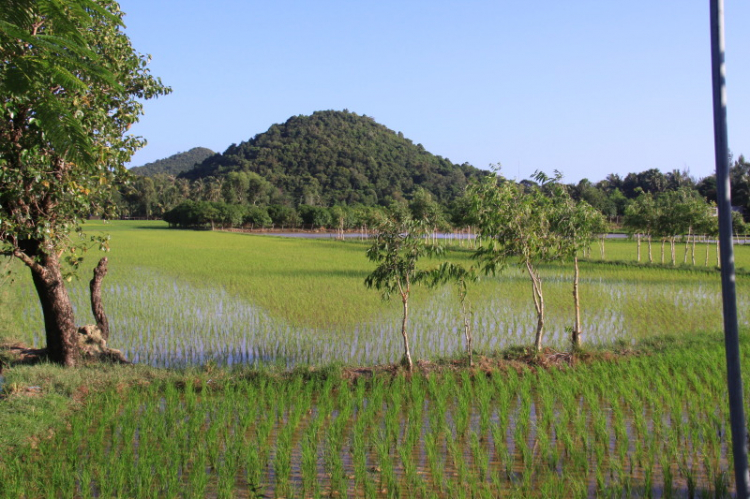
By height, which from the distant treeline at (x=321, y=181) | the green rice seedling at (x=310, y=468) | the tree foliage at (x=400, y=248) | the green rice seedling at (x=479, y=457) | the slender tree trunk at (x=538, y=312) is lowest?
the green rice seedling at (x=479, y=457)

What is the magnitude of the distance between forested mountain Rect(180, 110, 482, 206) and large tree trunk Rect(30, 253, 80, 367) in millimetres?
94387

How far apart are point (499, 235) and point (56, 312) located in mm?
7675

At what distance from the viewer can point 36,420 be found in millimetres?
6379

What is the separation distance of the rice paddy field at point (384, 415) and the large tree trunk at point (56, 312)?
800 millimetres

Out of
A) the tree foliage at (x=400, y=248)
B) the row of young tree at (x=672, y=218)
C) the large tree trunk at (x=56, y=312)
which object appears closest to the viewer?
the large tree trunk at (x=56, y=312)

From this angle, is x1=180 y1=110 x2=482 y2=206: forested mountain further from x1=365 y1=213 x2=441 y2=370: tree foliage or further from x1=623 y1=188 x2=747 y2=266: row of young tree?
x1=365 y1=213 x2=441 y2=370: tree foliage

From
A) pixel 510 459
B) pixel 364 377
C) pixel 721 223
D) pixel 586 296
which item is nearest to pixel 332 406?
pixel 364 377

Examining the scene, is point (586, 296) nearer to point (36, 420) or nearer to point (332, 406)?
point (332, 406)

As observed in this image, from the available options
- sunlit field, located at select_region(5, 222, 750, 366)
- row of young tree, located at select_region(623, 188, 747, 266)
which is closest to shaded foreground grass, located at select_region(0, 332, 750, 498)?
sunlit field, located at select_region(5, 222, 750, 366)

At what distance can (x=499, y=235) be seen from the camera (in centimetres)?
1016

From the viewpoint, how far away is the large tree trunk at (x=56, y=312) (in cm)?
884

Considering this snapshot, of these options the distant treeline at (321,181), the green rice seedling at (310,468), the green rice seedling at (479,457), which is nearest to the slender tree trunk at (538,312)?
the green rice seedling at (479,457)

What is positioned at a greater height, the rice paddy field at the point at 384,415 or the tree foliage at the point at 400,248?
the tree foliage at the point at 400,248

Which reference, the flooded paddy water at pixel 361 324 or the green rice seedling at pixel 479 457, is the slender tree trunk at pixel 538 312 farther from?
the green rice seedling at pixel 479 457
